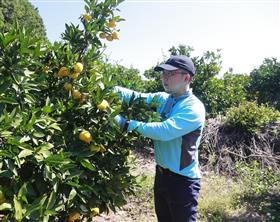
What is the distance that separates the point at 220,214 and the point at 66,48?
2.96 m

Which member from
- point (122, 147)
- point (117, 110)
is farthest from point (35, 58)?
point (122, 147)

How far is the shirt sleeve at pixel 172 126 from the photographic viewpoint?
8.54 feet

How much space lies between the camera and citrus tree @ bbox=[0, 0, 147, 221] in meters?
2.06

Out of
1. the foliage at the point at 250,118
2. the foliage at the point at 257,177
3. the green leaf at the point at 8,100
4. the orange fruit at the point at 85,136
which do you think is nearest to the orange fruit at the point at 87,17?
the orange fruit at the point at 85,136

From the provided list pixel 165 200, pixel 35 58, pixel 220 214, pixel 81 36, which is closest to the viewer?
pixel 35 58

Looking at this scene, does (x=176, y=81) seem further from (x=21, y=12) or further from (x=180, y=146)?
(x=21, y=12)

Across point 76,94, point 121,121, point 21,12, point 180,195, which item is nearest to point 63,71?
point 76,94

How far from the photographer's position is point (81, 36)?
9.28 ft

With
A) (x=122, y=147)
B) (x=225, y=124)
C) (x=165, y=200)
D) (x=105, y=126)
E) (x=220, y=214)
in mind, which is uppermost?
(x=105, y=126)

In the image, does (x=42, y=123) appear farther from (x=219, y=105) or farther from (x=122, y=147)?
(x=219, y=105)

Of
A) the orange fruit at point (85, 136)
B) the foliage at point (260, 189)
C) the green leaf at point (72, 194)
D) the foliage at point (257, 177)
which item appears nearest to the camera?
the green leaf at point (72, 194)

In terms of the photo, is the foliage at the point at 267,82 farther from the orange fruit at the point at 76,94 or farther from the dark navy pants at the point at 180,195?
the orange fruit at the point at 76,94

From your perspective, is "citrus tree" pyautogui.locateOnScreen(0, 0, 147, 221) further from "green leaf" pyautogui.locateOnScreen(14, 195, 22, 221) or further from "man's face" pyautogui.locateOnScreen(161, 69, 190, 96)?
"man's face" pyautogui.locateOnScreen(161, 69, 190, 96)

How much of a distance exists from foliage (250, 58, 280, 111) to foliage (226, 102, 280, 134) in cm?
379
